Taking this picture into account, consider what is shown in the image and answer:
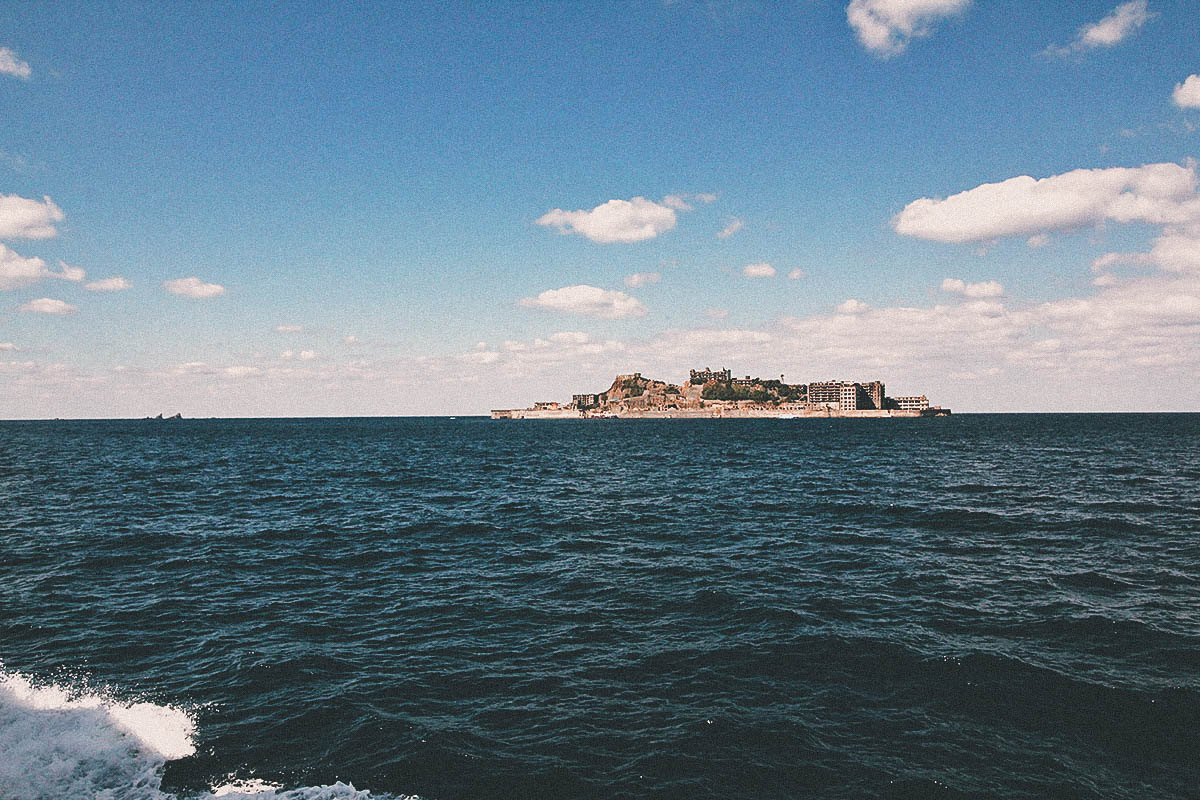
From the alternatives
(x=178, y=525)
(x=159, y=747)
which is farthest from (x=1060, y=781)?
(x=178, y=525)

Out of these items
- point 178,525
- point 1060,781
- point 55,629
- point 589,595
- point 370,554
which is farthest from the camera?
point 178,525

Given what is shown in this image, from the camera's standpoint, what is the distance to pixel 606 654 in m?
20.1

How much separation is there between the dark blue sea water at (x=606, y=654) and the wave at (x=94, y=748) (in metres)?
0.07

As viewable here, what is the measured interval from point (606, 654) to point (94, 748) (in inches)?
509

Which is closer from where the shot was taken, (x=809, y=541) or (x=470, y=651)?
(x=470, y=651)

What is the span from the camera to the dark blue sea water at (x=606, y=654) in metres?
14.0

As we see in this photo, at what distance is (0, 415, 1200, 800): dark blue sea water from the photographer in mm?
14008

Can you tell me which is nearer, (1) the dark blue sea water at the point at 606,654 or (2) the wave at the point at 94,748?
(2) the wave at the point at 94,748

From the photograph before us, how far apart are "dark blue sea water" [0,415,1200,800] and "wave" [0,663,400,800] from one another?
0.07m

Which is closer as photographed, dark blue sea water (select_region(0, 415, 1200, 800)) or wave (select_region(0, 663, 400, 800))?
wave (select_region(0, 663, 400, 800))

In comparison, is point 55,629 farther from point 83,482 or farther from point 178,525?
point 83,482

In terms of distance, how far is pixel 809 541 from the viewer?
36125 millimetres

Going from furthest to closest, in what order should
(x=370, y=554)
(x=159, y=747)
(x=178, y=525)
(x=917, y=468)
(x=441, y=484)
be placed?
1. (x=917, y=468)
2. (x=441, y=484)
3. (x=178, y=525)
4. (x=370, y=554)
5. (x=159, y=747)

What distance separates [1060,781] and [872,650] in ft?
22.3
